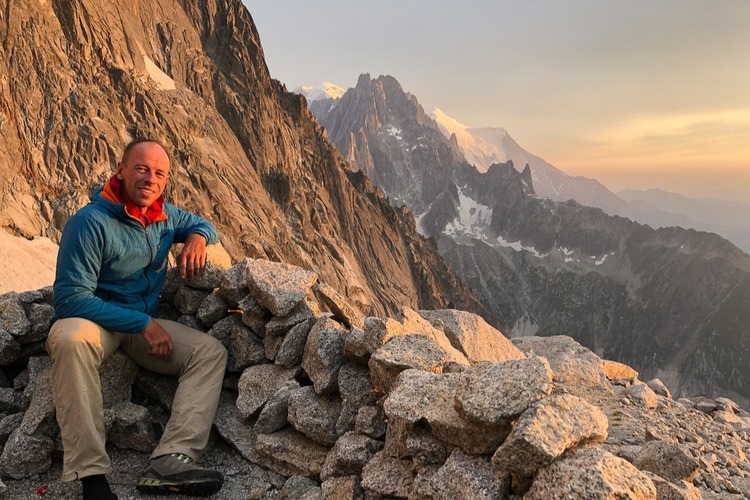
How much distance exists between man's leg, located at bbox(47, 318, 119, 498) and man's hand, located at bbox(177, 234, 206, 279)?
5.47 ft

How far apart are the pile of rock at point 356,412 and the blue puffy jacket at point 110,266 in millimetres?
1002

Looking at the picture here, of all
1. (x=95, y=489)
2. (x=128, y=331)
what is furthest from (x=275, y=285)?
(x=95, y=489)

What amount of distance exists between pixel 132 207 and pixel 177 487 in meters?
3.55

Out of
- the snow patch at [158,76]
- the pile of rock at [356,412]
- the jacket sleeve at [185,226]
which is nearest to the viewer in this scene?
the pile of rock at [356,412]

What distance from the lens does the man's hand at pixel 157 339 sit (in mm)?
6074

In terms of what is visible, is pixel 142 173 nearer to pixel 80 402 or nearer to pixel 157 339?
pixel 157 339

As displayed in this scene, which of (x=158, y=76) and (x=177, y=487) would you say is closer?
(x=177, y=487)

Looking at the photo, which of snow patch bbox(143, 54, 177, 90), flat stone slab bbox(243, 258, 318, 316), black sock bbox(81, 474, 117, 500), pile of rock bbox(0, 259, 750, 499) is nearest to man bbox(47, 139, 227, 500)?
black sock bbox(81, 474, 117, 500)

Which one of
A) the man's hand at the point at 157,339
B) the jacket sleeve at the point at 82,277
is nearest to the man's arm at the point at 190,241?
the man's hand at the point at 157,339

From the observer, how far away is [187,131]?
6412 centimetres

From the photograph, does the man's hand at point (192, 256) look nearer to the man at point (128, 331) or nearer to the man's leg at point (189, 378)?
the man at point (128, 331)

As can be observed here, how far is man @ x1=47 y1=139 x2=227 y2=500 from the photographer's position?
527 cm

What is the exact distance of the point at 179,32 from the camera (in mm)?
74438

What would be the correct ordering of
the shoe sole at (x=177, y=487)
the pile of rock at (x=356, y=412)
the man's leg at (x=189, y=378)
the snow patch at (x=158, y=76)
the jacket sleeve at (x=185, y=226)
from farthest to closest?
the snow patch at (x=158, y=76) → the jacket sleeve at (x=185, y=226) → the man's leg at (x=189, y=378) → the shoe sole at (x=177, y=487) → the pile of rock at (x=356, y=412)
